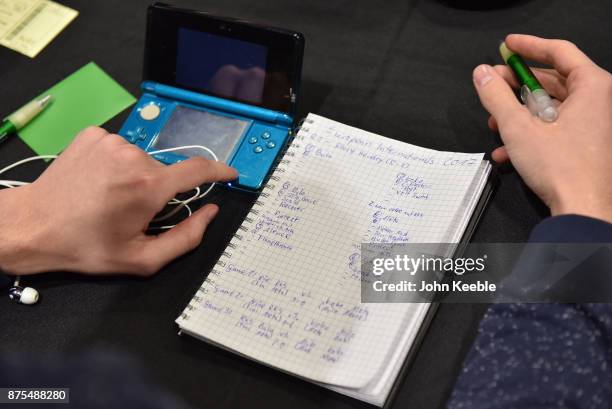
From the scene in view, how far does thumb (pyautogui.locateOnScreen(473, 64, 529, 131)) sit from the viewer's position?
27.1 inches

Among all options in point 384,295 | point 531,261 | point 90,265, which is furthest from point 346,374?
point 90,265

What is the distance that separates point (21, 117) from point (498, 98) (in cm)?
71

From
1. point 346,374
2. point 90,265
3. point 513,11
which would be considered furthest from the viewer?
point 513,11

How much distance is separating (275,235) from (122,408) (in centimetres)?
26

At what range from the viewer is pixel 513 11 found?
3.03 ft

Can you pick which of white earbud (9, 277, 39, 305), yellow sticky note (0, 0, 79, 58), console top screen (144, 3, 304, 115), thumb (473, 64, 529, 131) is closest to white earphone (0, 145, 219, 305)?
white earbud (9, 277, 39, 305)

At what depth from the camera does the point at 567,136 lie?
649mm

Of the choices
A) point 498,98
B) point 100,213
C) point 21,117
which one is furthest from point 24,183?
point 498,98

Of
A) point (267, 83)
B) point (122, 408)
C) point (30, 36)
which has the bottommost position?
point (122, 408)

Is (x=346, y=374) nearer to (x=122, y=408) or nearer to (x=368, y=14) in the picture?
(x=122, y=408)

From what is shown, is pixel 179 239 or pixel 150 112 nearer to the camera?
pixel 179 239

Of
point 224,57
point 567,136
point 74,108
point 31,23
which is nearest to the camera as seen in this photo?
point 567,136

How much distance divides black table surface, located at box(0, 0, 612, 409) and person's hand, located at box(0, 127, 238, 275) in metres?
0.03

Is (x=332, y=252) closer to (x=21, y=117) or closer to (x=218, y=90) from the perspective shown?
(x=218, y=90)
